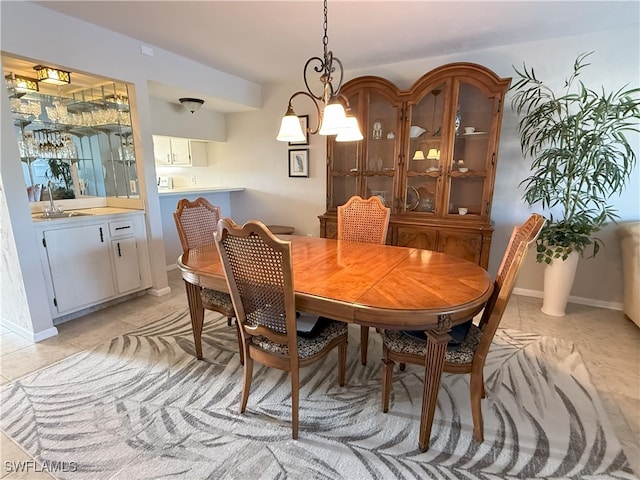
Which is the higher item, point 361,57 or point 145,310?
point 361,57

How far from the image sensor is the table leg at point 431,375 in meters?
1.39

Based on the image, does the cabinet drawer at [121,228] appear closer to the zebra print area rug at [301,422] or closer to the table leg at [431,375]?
the zebra print area rug at [301,422]

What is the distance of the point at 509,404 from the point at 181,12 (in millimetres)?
3418

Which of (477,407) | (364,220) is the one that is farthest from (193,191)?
(477,407)

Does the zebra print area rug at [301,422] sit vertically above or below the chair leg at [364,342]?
below

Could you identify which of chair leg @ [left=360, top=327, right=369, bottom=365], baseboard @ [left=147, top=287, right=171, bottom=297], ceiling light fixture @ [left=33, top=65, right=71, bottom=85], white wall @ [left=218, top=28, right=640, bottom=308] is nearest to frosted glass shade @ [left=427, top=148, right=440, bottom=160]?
white wall @ [left=218, top=28, right=640, bottom=308]

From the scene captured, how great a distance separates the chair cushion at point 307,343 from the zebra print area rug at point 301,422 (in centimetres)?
41

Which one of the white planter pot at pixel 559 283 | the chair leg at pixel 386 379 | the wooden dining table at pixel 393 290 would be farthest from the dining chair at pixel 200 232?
the white planter pot at pixel 559 283

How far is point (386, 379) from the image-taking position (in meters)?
1.70

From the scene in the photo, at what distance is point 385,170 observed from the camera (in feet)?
11.4

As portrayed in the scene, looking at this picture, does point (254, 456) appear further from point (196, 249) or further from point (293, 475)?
point (196, 249)

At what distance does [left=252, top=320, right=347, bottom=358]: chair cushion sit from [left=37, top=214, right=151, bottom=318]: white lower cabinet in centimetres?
208

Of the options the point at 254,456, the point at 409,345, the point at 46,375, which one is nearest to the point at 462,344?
the point at 409,345

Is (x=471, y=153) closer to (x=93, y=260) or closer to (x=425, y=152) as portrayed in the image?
(x=425, y=152)
